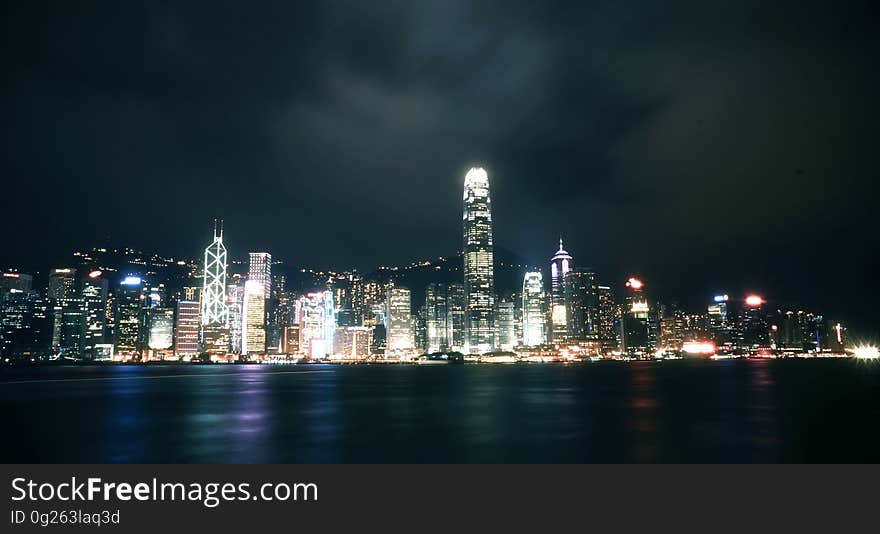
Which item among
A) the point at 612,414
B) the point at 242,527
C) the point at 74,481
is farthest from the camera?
the point at 612,414

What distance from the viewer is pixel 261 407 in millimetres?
48000

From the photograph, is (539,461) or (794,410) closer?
(539,461)

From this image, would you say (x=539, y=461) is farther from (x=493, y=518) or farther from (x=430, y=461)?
(x=493, y=518)

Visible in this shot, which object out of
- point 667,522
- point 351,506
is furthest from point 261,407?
point 667,522

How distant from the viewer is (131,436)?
3073cm

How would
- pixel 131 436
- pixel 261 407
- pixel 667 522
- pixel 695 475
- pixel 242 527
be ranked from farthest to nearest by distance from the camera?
1. pixel 261 407
2. pixel 131 436
3. pixel 695 475
4. pixel 667 522
5. pixel 242 527

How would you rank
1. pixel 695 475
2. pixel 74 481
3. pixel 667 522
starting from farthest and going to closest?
pixel 695 475, pixel 74 481, pixel 667 522

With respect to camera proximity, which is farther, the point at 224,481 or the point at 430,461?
the point at 430,461

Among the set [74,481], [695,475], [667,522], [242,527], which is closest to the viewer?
[242,527]

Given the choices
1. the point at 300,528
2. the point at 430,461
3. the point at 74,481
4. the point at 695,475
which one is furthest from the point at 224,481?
the point at 695,475

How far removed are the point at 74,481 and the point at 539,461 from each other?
16.7 m

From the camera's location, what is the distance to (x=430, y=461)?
2325cm

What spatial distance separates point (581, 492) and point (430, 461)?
25.5ft

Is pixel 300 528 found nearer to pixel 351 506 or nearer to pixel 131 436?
pixel 351 506
